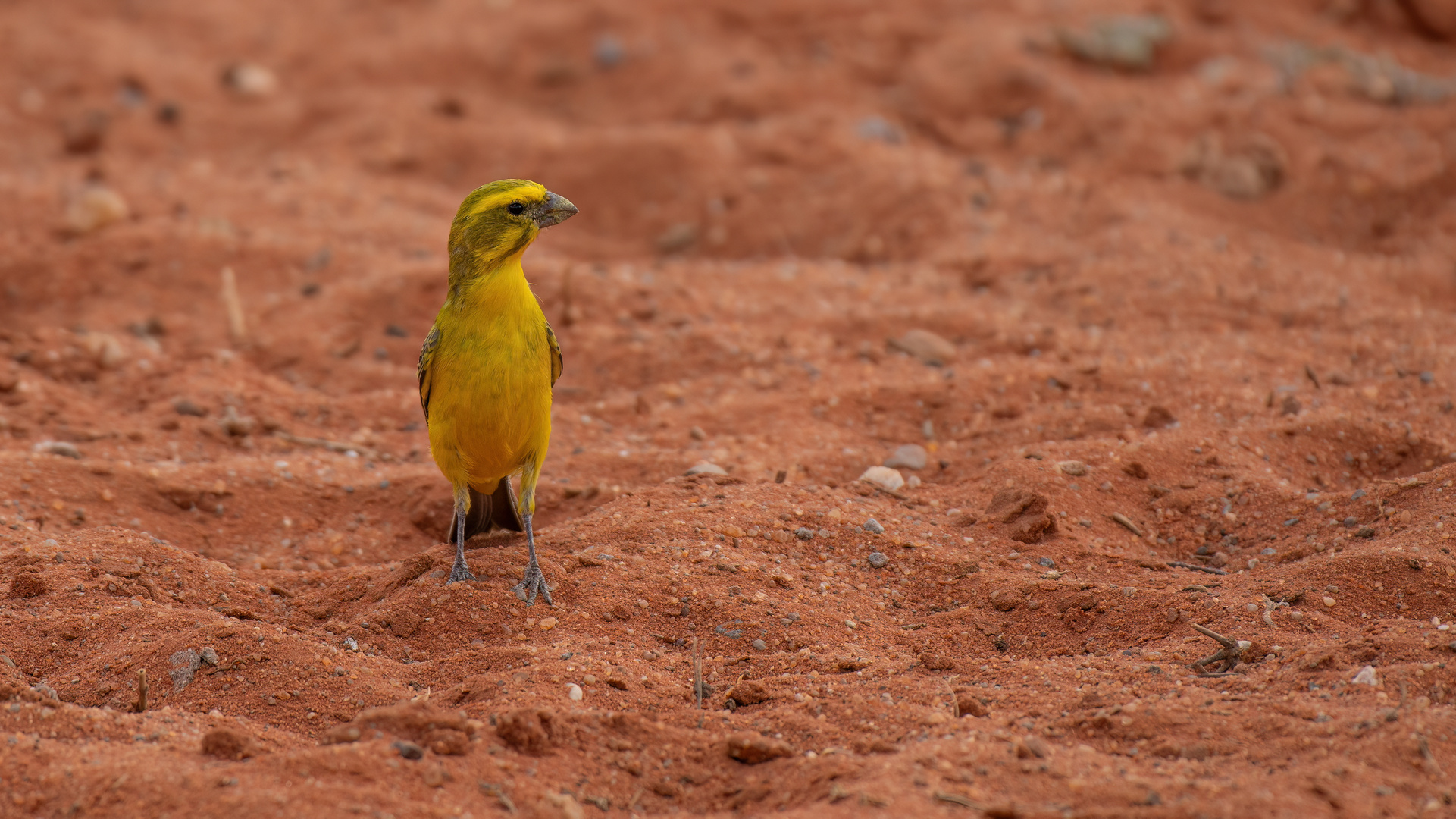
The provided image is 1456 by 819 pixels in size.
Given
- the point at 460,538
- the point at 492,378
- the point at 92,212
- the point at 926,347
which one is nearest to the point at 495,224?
the point at 492,378

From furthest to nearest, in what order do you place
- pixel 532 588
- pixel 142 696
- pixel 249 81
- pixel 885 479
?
pixel 249 81 → pixel 885 479 → pixel 532 588 → pixel 142 696

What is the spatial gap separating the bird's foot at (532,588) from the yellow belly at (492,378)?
1.57 ft

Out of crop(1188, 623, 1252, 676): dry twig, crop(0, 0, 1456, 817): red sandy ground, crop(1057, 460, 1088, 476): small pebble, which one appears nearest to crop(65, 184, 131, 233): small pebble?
crop(0, 0, 1456, 817): red sandy ground

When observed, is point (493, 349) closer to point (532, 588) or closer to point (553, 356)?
point (553, 356)

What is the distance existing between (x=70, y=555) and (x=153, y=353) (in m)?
2.75

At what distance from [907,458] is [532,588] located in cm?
201

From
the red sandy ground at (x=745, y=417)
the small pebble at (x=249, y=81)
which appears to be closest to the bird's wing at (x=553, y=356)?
the red sandy ground at (x=745, y=417)

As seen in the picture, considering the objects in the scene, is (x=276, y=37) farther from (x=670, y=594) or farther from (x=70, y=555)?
(x=670, y=594)

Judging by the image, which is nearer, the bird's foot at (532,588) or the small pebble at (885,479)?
the bird's foot at (532,588)

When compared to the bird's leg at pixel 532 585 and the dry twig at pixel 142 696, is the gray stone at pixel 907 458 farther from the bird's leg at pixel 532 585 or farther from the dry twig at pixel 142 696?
the dry twig at pixel 142 696

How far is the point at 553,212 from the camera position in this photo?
4926mm

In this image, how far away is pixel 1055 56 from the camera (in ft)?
35.8

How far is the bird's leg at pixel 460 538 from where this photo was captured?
15.8 feet

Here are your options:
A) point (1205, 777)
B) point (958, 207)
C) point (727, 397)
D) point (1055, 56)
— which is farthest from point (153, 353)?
point (1055, 56)
